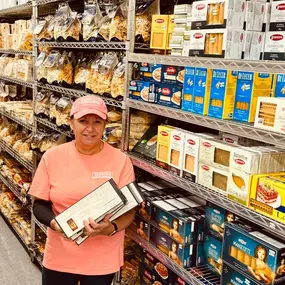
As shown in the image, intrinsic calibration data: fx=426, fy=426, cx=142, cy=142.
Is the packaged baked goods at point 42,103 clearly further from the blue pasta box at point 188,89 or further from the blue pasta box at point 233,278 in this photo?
the blue pasta box at point 233,278

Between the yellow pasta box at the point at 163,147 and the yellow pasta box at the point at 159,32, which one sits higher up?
the yellow pasta box at the point at 159,32

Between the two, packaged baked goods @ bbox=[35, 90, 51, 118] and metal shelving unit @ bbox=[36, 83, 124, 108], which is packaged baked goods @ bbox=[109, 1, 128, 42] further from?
packaged baked goods @ bbox=[35, 90, 51, 118]

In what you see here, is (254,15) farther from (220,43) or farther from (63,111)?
(63,111)

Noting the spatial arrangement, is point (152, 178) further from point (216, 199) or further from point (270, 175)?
point (270, 175)

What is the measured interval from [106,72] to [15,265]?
2.11 m

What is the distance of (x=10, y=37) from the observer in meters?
4.66

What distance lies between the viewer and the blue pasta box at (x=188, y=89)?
81.4 inches

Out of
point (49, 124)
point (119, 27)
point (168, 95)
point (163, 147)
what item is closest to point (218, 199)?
point (163, 147)

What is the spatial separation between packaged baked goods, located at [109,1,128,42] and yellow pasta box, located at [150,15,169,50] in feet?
0.89

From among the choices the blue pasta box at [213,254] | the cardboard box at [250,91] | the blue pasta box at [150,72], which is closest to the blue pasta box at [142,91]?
the blue pasta box at [150,72]

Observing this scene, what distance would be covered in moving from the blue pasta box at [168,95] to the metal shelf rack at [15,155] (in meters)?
2.06

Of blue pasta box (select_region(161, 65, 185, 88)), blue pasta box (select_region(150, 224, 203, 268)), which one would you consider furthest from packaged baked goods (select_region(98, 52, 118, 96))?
blue pasta box (select_region(150, 224, 203, 268))

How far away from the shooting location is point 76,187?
2.15 m

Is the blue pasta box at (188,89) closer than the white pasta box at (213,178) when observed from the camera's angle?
No
